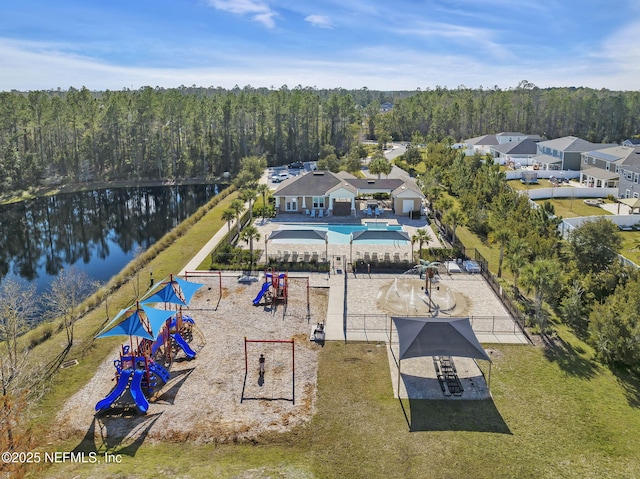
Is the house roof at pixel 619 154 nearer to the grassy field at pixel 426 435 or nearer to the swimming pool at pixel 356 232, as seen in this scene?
the swimming pool at pixel 356 232

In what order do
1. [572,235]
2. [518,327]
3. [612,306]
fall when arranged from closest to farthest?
[612,306] < [518,327] < [572,235]

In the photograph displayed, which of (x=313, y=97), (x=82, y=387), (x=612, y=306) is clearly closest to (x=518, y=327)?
(x=612, y=306)

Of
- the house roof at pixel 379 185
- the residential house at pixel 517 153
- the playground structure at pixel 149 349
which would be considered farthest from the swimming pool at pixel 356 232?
the residential house at pixel 517 153

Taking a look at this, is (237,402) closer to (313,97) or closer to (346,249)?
(346,249)

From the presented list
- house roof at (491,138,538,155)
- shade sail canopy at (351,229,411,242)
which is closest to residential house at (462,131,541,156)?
house roof at (491,138,538,155)

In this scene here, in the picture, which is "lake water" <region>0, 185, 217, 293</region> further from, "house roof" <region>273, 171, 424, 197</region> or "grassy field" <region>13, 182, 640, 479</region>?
"grassy field" <region>13, 182, 640, 479</region>

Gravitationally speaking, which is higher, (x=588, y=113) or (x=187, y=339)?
(x=588, y=113)

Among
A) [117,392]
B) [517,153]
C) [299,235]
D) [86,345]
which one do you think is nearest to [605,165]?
[517,153]
